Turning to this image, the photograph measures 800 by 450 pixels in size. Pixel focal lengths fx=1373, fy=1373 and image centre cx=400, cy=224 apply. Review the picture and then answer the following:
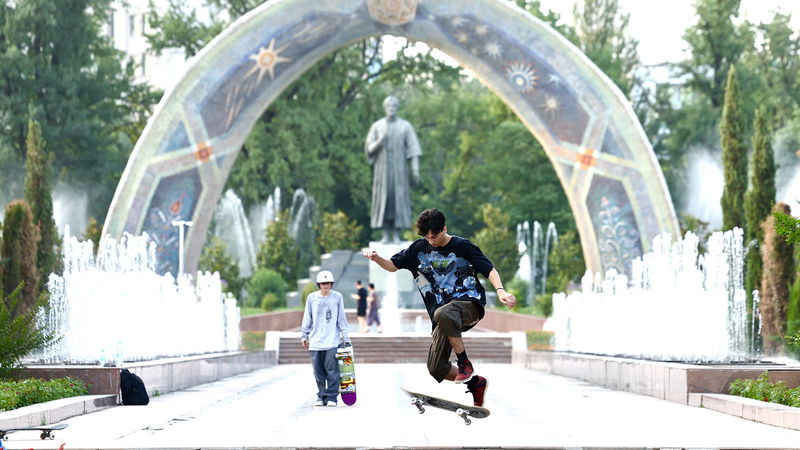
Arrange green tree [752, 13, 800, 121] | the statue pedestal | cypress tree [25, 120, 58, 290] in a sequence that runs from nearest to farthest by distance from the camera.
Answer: cypress tree [25, 120, 58, 290] → the statue pedestal → green tree [752, 13, 800, 121]

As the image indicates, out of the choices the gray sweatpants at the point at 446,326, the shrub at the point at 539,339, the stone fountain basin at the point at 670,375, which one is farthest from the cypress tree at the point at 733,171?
the gray sweatpants at the point at 446,326

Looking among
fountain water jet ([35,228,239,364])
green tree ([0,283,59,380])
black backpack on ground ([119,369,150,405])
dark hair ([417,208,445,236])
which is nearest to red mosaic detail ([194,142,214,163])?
fountain water jet ([35,228,239,364])

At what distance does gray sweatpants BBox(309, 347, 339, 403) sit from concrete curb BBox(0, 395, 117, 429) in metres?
2.32

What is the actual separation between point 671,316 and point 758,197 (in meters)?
9.97

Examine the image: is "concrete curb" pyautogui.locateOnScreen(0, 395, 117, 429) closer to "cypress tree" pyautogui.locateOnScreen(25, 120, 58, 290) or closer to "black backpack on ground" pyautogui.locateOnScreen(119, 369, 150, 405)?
"black backpack on ground" pyautogui.locateOnScreen(119, 369, 150, 405)

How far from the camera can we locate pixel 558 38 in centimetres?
3406

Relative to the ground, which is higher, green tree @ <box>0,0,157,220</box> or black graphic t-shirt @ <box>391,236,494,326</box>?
green tree @ <box>0,0,157,220</box>

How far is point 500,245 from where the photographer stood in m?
50.2

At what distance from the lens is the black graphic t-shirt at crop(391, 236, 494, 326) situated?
10648mm

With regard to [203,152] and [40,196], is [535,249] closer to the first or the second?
[203,152]

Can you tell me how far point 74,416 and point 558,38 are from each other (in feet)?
73.8

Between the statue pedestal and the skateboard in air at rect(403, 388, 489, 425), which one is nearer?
the skateboard in air at rect(403, 388, 489, 425)

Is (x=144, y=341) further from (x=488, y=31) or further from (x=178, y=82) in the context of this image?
(x=488, y=31)

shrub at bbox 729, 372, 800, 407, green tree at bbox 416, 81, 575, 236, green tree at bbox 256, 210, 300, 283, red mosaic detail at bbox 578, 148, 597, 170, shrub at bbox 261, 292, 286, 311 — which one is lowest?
shrub at bbox 729, 372, 800, 407
